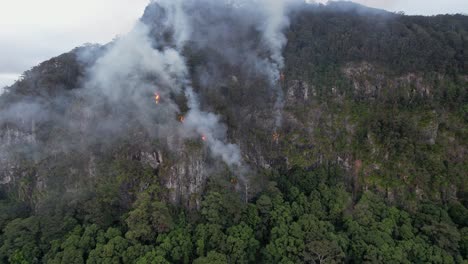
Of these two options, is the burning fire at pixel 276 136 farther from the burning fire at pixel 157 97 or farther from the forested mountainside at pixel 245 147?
the burning fire at pixel 157 97

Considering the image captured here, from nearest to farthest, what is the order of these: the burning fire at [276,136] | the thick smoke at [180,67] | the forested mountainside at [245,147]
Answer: the forested mountainside at [245,147], the thick smoke at [180,67], the burning fire at [276,136]

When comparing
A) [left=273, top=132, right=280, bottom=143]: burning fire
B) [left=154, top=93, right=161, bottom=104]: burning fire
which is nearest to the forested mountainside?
[left=154, top=93, right=161, bottom=104]: burning fire

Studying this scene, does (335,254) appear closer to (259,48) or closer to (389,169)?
(389,169)

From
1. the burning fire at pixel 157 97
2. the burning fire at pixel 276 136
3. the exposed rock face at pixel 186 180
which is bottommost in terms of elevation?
the exposed rock face at pixel 186 180

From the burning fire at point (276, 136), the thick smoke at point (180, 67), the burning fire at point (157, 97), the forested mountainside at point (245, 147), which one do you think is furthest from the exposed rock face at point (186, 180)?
the burning fire at point (276, 136)

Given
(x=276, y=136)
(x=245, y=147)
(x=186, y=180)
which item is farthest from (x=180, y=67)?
(x=186, y=180)

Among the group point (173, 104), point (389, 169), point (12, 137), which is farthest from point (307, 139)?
point (12, 137)

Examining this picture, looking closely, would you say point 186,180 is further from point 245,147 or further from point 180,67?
point 180,67

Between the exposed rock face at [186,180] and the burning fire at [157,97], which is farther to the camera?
the burning fire at [157,97]
